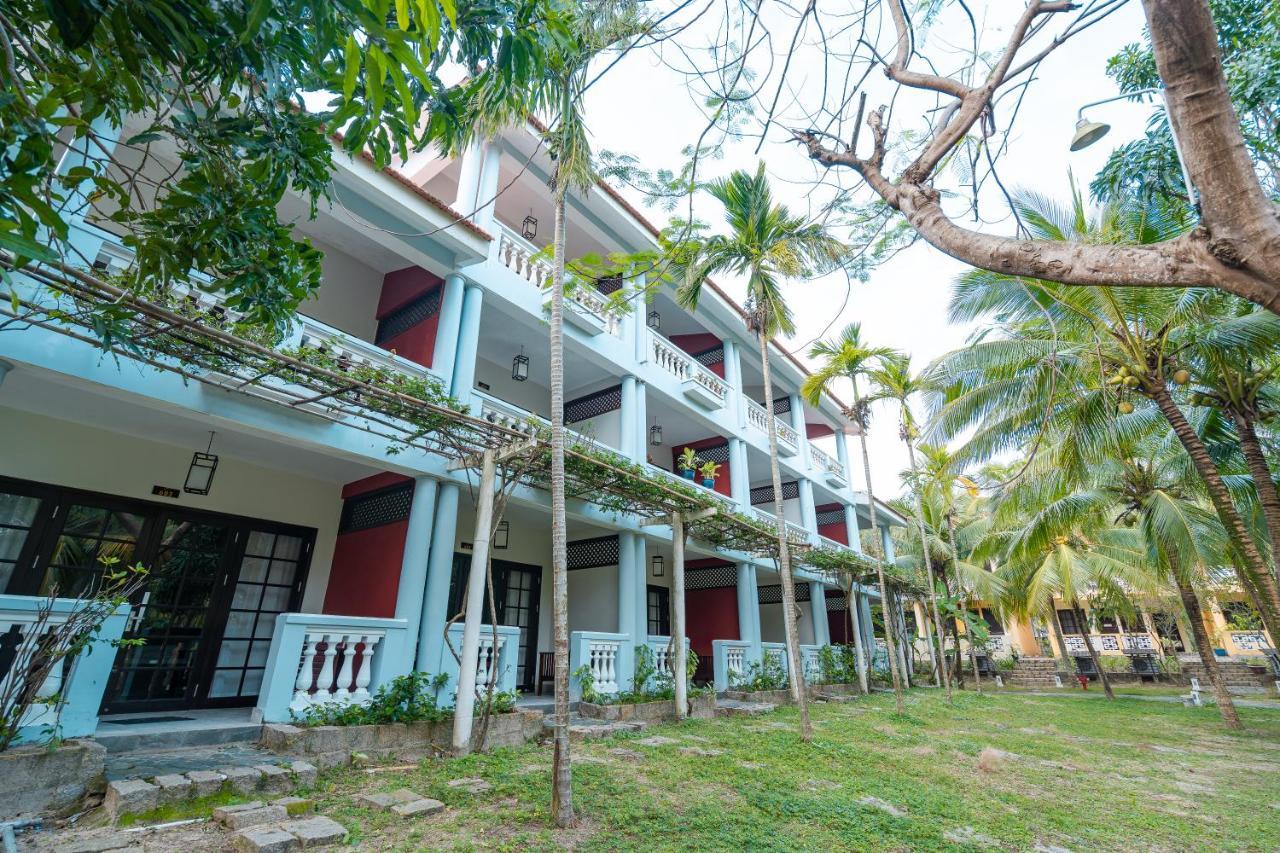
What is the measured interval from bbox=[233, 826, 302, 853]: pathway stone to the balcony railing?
6.19 metres

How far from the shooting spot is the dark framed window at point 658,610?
12.8 meters

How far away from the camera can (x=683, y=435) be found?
13.0 meters

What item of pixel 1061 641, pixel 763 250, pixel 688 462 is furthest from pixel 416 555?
pixel 1061 641

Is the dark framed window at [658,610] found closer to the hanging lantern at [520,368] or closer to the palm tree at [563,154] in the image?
the hanging lantern at [520,368]

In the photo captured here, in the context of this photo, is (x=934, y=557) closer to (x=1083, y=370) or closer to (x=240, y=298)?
(x=1083, y=370)

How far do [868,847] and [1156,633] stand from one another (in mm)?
30005

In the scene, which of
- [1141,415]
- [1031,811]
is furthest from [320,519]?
[1141,415]

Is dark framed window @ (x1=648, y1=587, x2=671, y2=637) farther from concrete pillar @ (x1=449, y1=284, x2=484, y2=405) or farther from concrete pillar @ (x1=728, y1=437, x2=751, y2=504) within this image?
concrete pillar @ (x1=449, y1=284, x2=484, y2=405)

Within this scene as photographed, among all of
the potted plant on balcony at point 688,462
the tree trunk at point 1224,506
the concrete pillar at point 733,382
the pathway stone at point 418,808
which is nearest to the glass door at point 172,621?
the pathway stone at point 418,808

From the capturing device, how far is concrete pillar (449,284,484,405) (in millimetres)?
6938

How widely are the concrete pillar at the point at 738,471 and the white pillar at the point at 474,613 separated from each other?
6872mm

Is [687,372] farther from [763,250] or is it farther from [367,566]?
[367,566]

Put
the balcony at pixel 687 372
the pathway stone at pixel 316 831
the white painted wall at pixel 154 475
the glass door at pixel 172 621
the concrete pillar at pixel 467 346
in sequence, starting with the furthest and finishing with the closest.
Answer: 1. the balcony at pixel 687 372
2. the concrete pillar at pixel 467 346
3. the glass door at pixel 172 621
4. the white painted wall at pixel 154 475
5. the pathway stone at pixel 316 831

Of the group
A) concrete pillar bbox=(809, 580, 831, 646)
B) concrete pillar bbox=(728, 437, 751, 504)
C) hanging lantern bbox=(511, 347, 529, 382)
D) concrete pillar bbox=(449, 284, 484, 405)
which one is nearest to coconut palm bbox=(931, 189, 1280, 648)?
concrete pillar bbox=(728, 437, 751, 504)
